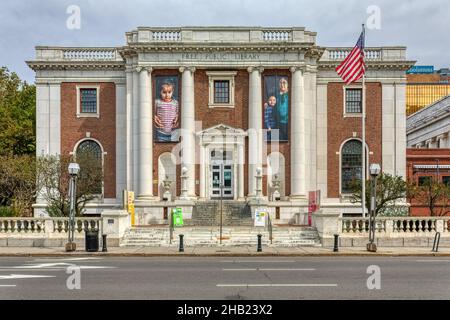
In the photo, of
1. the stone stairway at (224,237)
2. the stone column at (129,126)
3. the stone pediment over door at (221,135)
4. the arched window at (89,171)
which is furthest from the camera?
the stone column at (129,126)

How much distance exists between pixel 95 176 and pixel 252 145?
471 inches

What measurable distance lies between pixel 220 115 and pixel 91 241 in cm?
1939

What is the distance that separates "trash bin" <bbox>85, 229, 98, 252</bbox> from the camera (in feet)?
80.3

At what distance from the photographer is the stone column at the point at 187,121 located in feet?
133

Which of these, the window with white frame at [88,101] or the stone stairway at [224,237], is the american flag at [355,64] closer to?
the stone stairway at [224,237]

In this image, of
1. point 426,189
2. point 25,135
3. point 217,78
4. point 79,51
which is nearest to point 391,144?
point 426,189

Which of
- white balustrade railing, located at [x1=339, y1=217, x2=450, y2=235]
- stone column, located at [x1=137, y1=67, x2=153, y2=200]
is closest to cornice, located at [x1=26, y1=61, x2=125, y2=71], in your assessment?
stone column, located at [x1=137, y1=67, x2=153, y2=200]

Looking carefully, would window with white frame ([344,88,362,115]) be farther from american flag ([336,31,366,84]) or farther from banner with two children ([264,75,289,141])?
american flag ([336,31,366,84])

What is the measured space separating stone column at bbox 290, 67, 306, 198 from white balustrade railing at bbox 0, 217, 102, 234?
17453mm

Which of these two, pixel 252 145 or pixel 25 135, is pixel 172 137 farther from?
pixel 25 135

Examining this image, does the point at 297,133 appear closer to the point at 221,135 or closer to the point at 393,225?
the point at 221,135

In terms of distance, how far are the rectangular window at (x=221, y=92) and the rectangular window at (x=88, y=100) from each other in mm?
9957

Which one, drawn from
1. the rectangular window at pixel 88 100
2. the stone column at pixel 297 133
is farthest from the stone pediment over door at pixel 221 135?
the rectangular window at pixel 88 100

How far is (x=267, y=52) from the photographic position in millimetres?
40750
